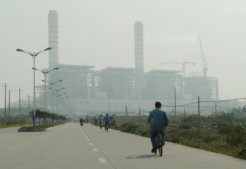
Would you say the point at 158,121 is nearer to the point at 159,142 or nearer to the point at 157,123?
the point at 157,123

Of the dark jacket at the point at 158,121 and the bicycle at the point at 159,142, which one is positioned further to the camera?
the dark jacket at the point at 158,121

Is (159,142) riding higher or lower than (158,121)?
lower

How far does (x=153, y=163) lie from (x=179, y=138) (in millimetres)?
9663

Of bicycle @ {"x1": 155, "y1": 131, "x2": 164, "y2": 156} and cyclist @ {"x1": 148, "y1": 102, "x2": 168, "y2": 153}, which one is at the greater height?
cyclist @ {"x1": 148, "y1": 102, "x2": 168, "y2": 153}

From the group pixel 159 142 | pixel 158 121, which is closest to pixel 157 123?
pixel 158 121

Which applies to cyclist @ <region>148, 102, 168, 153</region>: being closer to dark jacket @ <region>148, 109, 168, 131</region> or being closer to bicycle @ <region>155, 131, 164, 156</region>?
dark jacket @ <region>148, 109, 168, 131</region>

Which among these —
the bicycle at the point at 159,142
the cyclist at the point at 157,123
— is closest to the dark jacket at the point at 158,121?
the cyclist at the point at 157,123

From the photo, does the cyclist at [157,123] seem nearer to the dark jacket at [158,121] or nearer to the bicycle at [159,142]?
the dark jacket at [158,121]

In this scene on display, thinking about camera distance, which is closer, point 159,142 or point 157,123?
point 159,142

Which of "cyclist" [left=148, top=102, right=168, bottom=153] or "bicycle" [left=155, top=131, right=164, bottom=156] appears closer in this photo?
"bicycle" [left=155, top=131, right=164, bottom=156]

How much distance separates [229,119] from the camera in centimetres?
4494

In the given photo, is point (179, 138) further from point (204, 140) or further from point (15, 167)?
point (15, 167)

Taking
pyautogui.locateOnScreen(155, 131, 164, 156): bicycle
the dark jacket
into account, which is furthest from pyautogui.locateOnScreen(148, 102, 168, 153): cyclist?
pyautogui.locateOnScreen(155, 131, 164, 156): bicycle

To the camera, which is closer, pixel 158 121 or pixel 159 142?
pixel 159 142
